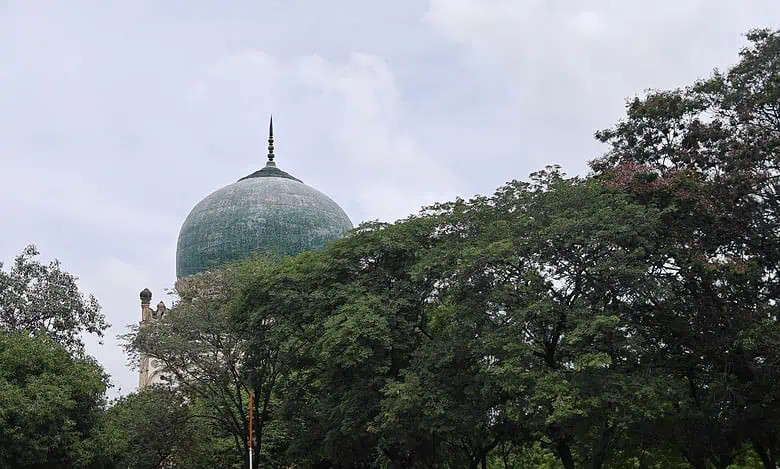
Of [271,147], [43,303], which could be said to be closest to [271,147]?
[271,147]

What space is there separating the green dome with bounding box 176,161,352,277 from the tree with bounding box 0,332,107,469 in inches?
560

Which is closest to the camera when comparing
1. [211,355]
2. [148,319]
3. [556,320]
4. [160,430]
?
[556,320]

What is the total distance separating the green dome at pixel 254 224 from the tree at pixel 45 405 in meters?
14.2

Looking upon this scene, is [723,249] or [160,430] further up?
[723,249]

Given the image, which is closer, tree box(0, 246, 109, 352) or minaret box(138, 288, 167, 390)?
tree box(0, 246, 109, 352)

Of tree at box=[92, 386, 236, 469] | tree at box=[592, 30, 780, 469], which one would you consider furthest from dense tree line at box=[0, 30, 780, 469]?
tree at box=[92, 386, 236, 469]

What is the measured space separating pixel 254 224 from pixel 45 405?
18.3 metres

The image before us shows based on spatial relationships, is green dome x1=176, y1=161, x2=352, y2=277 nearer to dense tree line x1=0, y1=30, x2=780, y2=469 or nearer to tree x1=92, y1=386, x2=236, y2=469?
tree x1=92, y1=386, x2=236, y2=469

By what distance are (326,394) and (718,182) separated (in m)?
10.0

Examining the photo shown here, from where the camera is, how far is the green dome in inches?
1519

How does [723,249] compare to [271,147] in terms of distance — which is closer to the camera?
[723,249]

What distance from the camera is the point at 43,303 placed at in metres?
25.7

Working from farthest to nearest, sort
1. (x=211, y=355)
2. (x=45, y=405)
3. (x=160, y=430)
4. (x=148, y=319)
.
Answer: (x=148, y=319)
(x=211, y=355)
(x=160, y=430)
(x=45, y=405)

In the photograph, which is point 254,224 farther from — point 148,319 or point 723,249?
point 723,249
